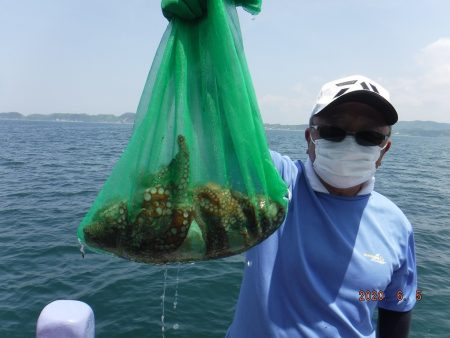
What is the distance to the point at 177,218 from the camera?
1.55 meters

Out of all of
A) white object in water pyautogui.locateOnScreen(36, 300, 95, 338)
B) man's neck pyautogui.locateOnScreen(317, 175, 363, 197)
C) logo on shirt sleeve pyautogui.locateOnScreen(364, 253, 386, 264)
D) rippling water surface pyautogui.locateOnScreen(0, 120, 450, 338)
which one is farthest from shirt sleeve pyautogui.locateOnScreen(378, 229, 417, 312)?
rippling water surface pyautogui.locateOnScreen(0, 120, 450, 338)

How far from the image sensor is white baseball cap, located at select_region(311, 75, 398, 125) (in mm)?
2064

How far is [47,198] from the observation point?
14969mm

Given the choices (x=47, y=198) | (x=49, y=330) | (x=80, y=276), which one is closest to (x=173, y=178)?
(x=49, y=330)

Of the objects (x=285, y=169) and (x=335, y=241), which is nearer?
(x=335, y=241)

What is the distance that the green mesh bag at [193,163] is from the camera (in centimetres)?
157

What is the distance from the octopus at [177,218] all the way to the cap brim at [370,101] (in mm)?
808

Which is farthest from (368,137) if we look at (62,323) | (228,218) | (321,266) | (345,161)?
(62,323)

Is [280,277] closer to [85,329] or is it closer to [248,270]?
[248,270]

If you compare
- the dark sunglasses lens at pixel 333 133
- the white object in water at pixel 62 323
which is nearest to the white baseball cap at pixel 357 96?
the dark sunglasses lens at pixel 333 133

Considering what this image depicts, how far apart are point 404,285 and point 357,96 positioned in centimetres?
127

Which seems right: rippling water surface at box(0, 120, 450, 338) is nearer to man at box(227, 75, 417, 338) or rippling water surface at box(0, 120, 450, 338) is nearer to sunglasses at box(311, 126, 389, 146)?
man at box(227, 75, 417, 338)

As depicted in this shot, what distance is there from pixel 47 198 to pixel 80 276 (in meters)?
8.20

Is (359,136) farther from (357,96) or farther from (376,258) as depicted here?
(376,258)
